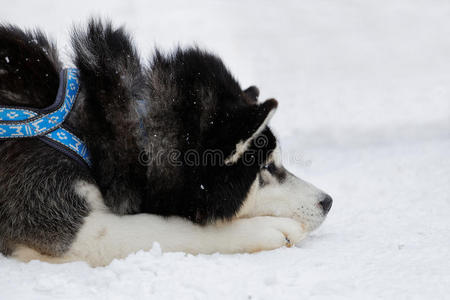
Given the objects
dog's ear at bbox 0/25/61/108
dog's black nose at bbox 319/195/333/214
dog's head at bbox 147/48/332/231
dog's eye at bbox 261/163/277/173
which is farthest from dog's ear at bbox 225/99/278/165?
dog's ear at bbox 0/25/61/108

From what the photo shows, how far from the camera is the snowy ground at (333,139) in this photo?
5.94ft

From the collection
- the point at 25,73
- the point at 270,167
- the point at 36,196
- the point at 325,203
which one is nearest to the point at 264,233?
the point at 270,167

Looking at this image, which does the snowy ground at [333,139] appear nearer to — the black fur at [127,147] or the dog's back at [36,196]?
the dog's back at [36,196]

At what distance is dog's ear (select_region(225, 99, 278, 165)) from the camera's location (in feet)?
7.27

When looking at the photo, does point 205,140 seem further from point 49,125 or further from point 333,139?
point 333,139

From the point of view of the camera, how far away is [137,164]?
7.70 feet

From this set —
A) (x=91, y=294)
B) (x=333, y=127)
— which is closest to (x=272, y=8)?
(x=333, y=127)

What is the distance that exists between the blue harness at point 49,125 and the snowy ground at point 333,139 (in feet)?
1.82

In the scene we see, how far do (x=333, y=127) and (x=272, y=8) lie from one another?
4649 millimetres

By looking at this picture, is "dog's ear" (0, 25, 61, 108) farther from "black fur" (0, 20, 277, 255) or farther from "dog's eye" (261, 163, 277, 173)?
"dog's eye" (261, 163, 277, 173)

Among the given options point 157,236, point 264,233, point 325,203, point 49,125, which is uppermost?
point 49,125

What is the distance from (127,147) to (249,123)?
2.19ft

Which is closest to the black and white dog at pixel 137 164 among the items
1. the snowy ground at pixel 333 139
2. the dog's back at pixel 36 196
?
the dog's back at pixel 36 196

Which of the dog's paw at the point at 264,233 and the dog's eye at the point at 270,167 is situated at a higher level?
the dog's eye at the point at 270,167
